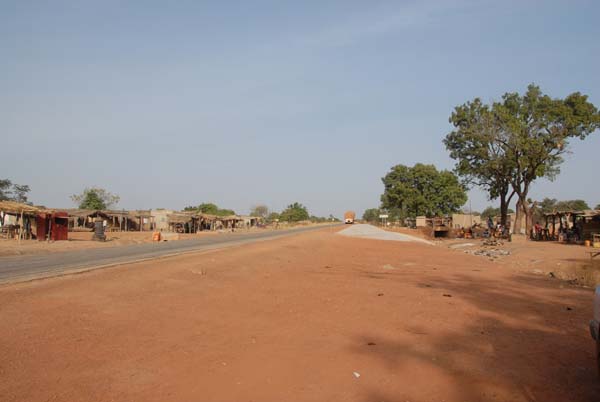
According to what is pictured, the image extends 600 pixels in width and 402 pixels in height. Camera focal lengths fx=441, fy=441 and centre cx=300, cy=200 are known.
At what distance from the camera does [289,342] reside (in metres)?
6.66

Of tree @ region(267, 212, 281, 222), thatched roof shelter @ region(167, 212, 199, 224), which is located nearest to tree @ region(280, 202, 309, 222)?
tree @ region(267, 212, 281, 222)

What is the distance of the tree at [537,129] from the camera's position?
38.8 m

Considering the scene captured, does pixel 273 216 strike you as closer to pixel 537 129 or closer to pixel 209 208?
pixel 209 208

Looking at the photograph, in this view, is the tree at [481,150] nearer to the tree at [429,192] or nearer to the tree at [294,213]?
the tree at [429,192]

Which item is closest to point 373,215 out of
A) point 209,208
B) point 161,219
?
point 209,208

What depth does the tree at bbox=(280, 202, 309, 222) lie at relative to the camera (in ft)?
434

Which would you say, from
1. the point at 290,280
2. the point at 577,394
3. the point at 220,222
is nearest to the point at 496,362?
the point at 577,394

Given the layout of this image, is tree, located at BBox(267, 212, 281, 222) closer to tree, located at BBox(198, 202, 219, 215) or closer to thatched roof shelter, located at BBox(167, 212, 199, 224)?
tree, located at BBox(198, 202, 219, 215)

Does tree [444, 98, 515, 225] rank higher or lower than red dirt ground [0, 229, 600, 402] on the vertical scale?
higher

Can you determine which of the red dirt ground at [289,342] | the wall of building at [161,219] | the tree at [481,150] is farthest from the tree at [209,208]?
the red dirt ground at [289,342]

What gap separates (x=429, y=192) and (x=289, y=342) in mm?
74736

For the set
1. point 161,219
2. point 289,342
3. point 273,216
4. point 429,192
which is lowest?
point 289,342

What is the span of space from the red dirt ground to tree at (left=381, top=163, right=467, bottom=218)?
66830 millimetres

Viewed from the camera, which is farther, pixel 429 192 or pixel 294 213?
pixel 294 213
